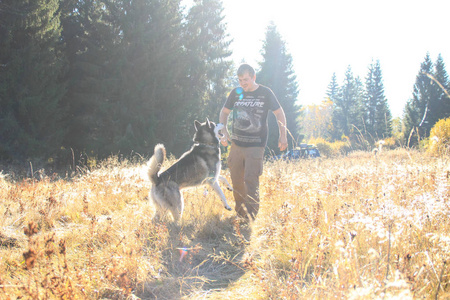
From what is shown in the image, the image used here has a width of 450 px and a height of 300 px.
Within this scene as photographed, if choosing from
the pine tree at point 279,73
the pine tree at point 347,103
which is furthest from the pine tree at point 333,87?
the pine tree at point 279,73

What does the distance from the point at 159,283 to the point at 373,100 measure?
55087 millimetres

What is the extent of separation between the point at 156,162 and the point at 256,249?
205 cm

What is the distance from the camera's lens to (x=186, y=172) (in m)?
4.84

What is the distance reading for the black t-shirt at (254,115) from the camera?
480 centimetres

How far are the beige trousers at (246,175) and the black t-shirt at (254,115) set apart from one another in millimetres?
139

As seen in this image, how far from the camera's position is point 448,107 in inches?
1432

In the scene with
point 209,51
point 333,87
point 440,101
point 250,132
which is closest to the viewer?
point 250,132

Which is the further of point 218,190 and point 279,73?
point 279,73

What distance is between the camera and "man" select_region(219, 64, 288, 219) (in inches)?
186

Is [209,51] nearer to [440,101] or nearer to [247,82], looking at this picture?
[247,82]

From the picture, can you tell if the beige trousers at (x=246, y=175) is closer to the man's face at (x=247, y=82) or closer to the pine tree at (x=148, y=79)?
the man's face at (x=247, y=82)

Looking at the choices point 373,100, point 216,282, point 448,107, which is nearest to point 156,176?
point 216,282

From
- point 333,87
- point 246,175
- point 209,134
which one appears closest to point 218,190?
point 246,175

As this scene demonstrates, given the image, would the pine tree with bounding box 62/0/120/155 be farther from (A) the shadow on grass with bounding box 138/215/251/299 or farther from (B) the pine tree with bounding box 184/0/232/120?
(A) the shadow on grass with bounding box 138/215/251/299
